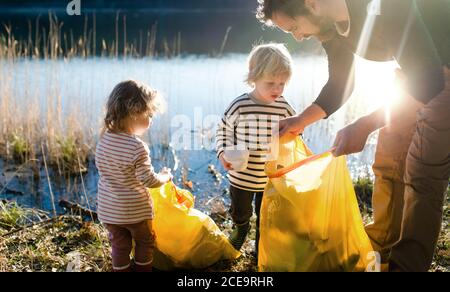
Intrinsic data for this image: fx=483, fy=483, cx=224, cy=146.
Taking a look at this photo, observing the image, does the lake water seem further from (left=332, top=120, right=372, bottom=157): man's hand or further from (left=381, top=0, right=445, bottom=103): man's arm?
(left=381, top=0, right=445, bottom=103): man's arm

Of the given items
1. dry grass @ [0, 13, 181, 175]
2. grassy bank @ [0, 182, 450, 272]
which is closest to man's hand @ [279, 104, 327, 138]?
grassy bank @ [0, 182, 450, 272]

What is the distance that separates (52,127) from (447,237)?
377 cm

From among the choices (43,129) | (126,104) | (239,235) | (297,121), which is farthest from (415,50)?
(43,129)

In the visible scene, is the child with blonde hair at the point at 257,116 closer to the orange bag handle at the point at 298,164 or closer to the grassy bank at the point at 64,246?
the orange bag handle at the point at 298,164

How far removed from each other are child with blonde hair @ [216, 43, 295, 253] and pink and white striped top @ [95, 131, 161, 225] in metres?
0.46

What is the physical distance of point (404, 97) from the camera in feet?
6.97

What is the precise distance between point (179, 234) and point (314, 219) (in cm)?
73

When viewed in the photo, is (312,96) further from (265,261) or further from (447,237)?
(265,261)

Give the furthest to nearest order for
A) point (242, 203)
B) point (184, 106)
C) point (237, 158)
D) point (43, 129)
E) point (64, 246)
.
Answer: point (184, 106), point (43, 129), point (64, 246), point (242, 203), point (237, 158)

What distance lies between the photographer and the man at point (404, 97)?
5.83 ft

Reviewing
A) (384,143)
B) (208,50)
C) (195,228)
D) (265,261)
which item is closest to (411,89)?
(384,143)

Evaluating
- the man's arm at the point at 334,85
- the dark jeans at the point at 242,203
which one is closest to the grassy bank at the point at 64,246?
the dark jeans at the point at 242,203

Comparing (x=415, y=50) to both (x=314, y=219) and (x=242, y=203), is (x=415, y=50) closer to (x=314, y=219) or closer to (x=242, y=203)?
(x=314, y=219)

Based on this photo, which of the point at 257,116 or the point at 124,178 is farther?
the point at 257,116
